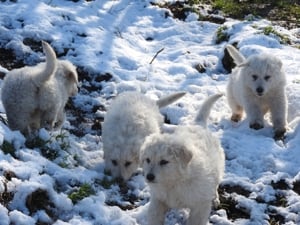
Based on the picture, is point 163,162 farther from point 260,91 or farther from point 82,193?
point 260,91

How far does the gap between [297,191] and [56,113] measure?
297cm

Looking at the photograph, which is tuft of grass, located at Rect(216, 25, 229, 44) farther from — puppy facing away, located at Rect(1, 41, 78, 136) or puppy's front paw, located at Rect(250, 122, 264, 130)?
puppy facing away, located at Rect(1, 41, 78, 136)

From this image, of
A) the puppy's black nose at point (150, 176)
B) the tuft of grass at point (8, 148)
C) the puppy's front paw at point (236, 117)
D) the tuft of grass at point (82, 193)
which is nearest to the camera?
the puppy's black nose at point (150, 176)

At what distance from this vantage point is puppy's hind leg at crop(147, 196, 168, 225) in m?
5.38

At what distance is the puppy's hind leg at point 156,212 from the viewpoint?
5379 millimetres

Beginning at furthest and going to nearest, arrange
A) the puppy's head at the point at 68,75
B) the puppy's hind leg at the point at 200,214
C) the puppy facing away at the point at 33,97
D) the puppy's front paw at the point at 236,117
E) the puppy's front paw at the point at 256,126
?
1. the puppy's front paw at the point at 236,117
2. the puppy's front paw at the point at 256,126
3. the puppy's head at the point at 68,75
4. the puppy facing away at the point at 33,97
5. the puppy's hind leg at the point at 200,214

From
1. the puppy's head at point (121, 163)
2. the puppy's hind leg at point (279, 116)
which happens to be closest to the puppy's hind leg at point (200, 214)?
the puppy's head at point (121, 163)

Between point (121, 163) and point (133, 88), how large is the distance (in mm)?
2618

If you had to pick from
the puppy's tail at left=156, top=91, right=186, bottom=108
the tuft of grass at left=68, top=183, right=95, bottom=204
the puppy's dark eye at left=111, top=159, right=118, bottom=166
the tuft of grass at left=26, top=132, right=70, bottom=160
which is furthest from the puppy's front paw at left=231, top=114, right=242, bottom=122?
the tuft of grass at left=68, top=183, right=95, bottom=204

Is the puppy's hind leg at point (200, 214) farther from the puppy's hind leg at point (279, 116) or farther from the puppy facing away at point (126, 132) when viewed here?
the puppy's hind leg at point (279, 116)

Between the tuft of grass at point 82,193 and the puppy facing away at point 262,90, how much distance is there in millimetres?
3170

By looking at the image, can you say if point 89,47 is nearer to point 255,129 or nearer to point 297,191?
point 255,129

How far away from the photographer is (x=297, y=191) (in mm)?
6559

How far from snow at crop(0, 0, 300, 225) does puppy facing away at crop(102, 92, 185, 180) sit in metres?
0.17
